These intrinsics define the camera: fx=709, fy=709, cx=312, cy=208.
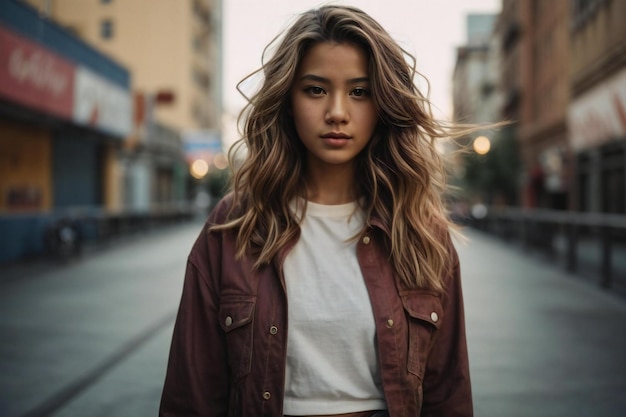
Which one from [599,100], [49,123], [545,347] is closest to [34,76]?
[49,123]

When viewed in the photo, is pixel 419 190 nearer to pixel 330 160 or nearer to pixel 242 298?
pixel 330 160

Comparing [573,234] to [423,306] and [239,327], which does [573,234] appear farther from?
[239,327]

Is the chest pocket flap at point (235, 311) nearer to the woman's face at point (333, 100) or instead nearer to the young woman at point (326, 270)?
the young woman at point (326, 270)

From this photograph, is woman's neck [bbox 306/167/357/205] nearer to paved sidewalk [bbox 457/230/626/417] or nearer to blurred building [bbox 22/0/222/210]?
paved sidewalk [bbox 457/230/626/417]

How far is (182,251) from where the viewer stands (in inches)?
709

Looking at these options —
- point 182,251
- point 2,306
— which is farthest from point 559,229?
point 2,306

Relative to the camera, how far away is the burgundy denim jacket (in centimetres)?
187

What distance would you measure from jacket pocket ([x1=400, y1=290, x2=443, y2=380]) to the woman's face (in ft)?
1.42

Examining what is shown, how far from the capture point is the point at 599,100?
17.8 m

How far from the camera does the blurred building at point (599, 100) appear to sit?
16.1 metres

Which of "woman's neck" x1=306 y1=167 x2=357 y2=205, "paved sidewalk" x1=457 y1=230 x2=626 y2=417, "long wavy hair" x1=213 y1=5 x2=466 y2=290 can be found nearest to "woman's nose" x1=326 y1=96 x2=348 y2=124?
"long wavy hair" x1=213 y1=5 x2=466 y2=290

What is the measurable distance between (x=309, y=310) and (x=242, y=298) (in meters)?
0.18

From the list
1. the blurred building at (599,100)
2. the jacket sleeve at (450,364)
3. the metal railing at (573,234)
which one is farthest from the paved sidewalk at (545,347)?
the blurred building at (599,100)

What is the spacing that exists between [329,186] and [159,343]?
5140 millimetres
